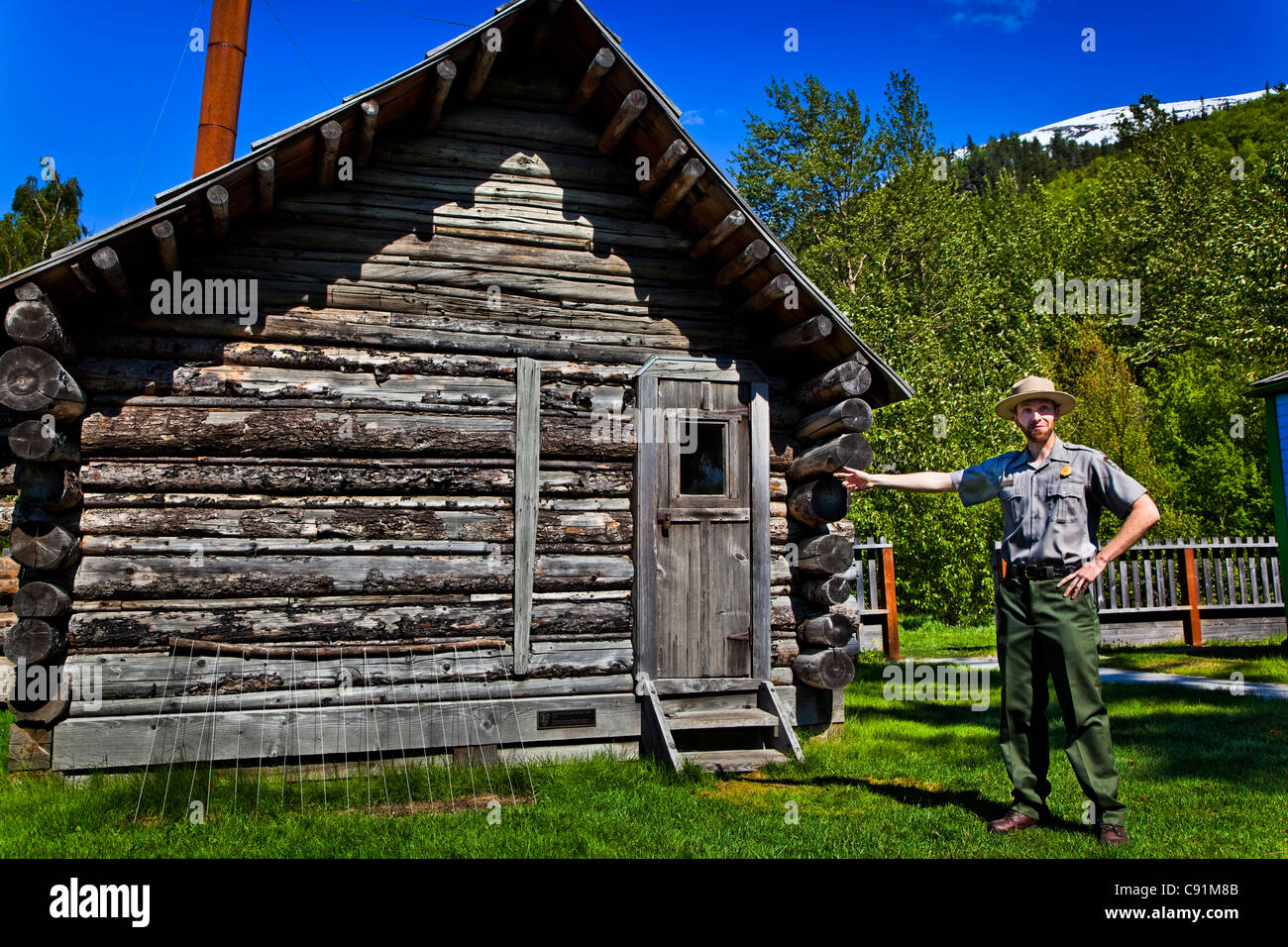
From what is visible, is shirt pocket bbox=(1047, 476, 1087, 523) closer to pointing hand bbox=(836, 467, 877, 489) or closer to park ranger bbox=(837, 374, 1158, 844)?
park ranger bbox=(837, 374, 1158, 844)

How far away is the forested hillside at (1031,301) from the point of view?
1922cm

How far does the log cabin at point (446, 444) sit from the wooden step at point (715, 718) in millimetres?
44

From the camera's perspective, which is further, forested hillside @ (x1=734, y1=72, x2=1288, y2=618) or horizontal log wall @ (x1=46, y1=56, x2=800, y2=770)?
forested hillside @ (x1=734, y1=72, x2=1288, y2=618)

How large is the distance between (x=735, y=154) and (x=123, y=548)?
92.0ft

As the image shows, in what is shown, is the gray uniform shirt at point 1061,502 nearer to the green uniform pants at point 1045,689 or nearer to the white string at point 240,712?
the green uniform pants at point 1045,689

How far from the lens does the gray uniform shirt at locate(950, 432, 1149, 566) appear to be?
5.21 metres

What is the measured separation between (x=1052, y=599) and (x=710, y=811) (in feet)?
8.43

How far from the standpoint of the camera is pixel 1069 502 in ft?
17.3

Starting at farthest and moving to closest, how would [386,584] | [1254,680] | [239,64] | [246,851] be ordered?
[1254,680], [239,64], [386,584], [246,851]

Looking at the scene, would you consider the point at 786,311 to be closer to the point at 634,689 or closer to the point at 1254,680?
the point at 634,689

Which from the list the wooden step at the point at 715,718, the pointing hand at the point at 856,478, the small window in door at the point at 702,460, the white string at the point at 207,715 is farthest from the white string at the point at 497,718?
the pointing hand at the point at 856,478

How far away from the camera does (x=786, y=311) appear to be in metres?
7.71

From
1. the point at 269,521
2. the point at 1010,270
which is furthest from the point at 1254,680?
the point at 1010,270

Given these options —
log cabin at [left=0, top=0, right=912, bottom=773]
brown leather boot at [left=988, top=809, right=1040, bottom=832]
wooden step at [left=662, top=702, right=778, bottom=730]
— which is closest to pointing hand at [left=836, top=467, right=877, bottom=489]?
log cabin at [left=0, top=0, right=912, bottom=773]
